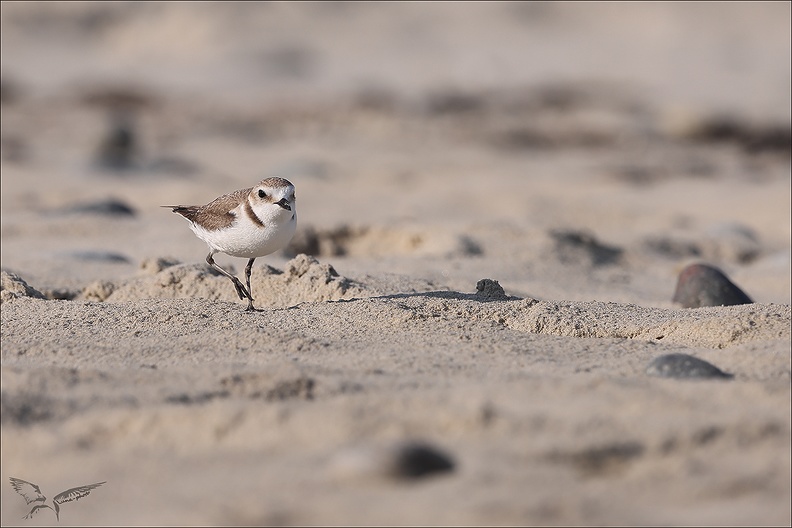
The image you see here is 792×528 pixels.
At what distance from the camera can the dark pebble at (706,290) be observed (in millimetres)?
5531

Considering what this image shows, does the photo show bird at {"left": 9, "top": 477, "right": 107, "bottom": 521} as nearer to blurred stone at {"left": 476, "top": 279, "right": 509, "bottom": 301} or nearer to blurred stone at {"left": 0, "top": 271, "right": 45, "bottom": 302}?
blurred stone at {"left": 0, "top": 271, "right": 45, "bottom": 302}

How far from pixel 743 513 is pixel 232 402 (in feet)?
5.00

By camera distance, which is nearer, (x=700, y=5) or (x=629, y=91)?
(x=629, y=91)

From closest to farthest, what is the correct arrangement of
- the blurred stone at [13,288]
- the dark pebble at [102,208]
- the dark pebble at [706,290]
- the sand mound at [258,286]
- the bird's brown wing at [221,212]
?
the bird's brown wing at [221,212], the blurred stone at [13,288], the sand mound at [258,286], the dark pebble at [706,290], the dark pebble at [102,208]

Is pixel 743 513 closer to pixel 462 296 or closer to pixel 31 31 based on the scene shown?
pixel 462 296

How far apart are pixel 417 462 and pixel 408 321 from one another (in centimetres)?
148

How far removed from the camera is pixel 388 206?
31.0 feet

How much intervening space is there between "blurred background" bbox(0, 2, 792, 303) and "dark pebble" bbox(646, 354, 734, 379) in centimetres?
217

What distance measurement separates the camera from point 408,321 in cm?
420

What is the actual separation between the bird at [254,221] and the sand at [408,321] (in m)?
0.29

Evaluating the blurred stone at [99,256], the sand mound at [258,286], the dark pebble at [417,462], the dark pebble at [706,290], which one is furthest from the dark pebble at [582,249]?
the dark pebble at [417,462]

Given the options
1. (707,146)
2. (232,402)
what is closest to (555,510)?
(232,402)

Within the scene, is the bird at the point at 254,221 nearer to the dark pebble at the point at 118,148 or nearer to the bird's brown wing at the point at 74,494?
the bird's brown wing at the point at 74,494

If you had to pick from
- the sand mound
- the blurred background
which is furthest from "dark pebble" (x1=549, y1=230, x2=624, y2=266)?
the sand mound
